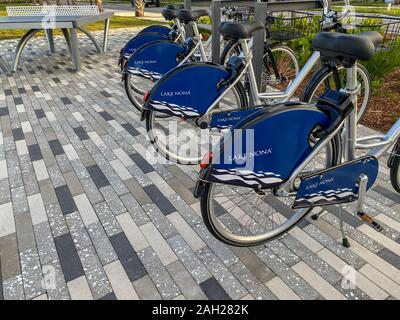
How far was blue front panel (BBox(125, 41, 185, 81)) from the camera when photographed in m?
3.72

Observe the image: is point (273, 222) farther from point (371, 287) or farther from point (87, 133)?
point (87, 133)

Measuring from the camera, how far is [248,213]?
8.38 ft

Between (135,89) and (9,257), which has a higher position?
(135,89)

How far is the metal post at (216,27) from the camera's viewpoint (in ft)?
13.7

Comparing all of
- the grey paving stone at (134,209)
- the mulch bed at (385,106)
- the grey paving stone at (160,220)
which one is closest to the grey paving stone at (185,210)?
the grey paving stone at (160,220)

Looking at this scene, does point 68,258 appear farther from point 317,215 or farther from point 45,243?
point 317,215

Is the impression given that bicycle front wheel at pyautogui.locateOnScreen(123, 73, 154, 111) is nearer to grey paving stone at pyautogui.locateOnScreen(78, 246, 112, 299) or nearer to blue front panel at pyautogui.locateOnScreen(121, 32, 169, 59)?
blue front panel at pyautogui.locateOnScreen(121, 32, 169, 59)

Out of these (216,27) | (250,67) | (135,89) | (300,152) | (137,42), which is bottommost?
(135,89)

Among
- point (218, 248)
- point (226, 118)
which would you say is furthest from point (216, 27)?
point (218, 248)

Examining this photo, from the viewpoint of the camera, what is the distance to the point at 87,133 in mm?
3902

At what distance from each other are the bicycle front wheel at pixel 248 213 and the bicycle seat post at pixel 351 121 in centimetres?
6

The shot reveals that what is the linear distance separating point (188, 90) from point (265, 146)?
1350mm

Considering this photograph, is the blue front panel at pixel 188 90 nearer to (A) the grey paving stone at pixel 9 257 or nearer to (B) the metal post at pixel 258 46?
(B) the metal post at pixel 258 46
